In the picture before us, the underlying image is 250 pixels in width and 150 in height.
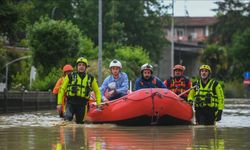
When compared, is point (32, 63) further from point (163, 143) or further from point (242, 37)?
point (242, 37)

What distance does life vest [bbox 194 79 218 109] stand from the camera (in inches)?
769

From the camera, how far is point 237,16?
11012 centimetres

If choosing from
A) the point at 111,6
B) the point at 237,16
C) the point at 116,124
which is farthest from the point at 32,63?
the point at 237,16

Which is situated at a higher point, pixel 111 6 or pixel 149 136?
pixel 111 6

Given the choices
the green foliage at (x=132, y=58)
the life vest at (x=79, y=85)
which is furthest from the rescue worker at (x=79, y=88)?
the green foliage at (x=132, y=58)

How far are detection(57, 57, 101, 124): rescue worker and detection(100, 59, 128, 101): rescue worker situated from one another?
0.98 m

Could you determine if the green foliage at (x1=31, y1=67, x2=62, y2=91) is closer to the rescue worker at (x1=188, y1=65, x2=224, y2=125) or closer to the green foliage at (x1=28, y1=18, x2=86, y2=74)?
the green foliage at (x1=28, y1=18, x2=86, y2=74)

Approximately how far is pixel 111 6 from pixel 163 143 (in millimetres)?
67636

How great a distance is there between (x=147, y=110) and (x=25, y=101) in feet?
48.4

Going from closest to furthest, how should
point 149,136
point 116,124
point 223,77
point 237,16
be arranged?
1. point 149,136
2. point 116,124
3. point 223,77
4. point 237,16

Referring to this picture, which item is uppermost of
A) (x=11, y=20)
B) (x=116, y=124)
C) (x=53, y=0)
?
(x=53, y=0)

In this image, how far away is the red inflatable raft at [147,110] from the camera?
19.3 m

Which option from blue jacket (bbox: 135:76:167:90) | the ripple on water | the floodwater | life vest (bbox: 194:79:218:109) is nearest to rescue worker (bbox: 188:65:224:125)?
life vest (bbox: 194:79:218:109)

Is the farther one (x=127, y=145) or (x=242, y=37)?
(x=242, y=37)
